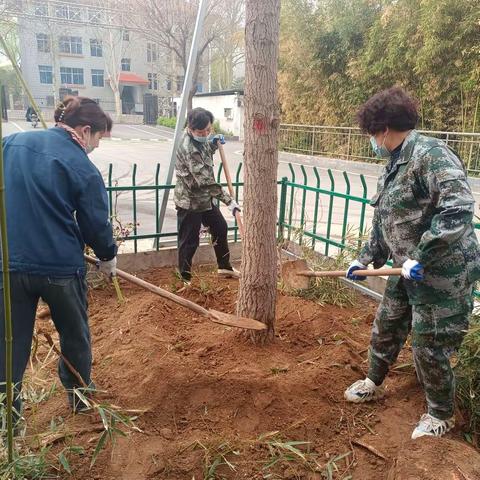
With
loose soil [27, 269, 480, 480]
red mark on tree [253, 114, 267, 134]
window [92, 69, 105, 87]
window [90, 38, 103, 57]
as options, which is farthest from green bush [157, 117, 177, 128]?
red mark on tree [253, 114, 267, 134]

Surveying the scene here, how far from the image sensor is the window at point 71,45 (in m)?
39.1

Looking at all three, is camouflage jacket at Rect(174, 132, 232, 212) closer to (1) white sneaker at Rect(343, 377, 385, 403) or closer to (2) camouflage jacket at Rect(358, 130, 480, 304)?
(2) camouflage jacket at Rect(358, 130, 480, 304)

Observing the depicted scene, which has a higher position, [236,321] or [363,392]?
[236,321]

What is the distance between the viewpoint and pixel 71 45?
39719 mm

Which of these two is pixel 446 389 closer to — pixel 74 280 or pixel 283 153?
pixel 74 280

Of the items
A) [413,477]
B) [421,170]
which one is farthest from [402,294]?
[413,477]

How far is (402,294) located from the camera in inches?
95.0

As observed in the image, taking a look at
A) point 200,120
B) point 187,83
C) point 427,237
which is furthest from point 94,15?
point 427,237

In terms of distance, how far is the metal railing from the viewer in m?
10.7

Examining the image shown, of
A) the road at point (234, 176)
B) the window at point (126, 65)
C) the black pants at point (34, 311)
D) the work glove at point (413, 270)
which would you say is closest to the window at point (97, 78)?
the window at point (126, 65)

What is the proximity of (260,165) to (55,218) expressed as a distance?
49.9 inches

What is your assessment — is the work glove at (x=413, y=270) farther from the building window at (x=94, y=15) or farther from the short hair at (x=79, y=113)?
the building window at (x=94, y=15)

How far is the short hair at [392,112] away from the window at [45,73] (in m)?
42.3

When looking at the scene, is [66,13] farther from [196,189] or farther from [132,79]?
[196,189]
